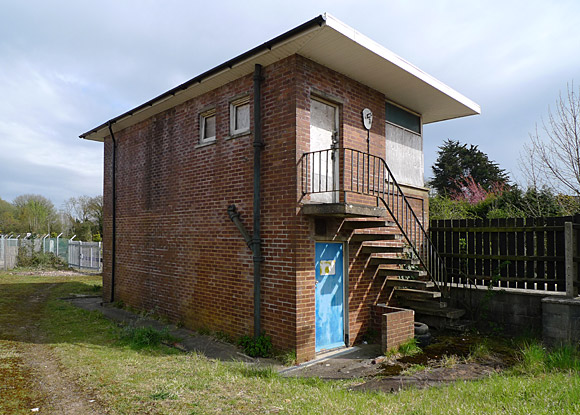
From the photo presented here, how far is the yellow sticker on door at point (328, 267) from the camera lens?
276 inches

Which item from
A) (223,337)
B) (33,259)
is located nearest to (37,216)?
(33,259)

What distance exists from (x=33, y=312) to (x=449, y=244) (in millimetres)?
11128

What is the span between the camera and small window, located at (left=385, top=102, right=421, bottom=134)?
9031 millimetres

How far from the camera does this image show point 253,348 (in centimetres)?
666

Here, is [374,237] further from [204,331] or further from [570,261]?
[204,331]

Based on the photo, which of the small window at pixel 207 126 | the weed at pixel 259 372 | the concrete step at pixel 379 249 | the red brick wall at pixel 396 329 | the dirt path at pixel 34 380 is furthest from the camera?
the small window at pixel 207 126

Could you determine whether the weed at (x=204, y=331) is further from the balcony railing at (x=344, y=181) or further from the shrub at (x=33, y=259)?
the shrub at (x=33, y=259)

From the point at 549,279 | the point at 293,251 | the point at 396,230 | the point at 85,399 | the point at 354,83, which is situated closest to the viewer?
the point at 85,399

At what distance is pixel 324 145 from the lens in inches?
289

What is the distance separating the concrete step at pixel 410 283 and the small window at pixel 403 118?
3726 millimetres

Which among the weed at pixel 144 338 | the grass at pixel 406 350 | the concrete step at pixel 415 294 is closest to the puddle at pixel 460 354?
the grass at pixel 406 350

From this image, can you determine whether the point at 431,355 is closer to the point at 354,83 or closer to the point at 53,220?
the point at 354,83

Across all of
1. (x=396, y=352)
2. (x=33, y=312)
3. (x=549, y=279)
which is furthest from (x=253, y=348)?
(x=33, y=312)

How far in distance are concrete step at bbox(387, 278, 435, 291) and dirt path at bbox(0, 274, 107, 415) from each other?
5562 mm
